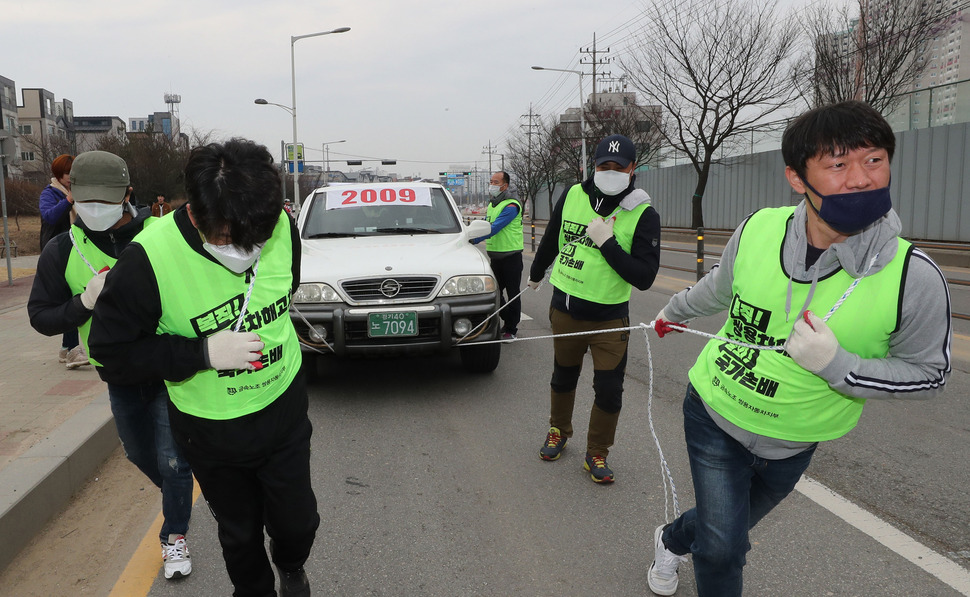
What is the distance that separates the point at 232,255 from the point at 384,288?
3.45m

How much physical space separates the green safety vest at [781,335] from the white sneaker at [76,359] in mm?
6337

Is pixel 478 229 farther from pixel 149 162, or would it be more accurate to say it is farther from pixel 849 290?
pixel 149 162

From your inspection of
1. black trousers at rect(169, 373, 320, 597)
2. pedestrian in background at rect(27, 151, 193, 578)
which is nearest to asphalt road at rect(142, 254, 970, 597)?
pedestrian in background at rect(27, 151, 193, 578)

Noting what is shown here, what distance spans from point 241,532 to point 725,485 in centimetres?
162

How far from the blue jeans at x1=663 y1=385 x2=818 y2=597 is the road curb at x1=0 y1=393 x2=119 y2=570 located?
3.07 meters

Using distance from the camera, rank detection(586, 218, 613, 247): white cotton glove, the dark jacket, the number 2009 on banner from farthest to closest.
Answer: the number 2009 on banner, the dark jacket, detection(586, 218, 613, 247): white cotton glove

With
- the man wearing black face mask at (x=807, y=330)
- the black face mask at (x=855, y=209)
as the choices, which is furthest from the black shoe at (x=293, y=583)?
the black face mask at (x=855, y=209)

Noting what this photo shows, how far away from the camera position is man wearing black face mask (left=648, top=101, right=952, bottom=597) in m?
1.99

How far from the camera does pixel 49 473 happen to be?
3891 mm

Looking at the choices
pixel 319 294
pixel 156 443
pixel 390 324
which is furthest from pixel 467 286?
pixel 156 443

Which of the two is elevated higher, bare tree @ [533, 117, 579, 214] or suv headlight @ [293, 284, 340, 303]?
bare tree @ [533, 117, 579, 214]

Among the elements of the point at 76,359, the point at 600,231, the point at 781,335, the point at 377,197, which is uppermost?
the point at 377,197

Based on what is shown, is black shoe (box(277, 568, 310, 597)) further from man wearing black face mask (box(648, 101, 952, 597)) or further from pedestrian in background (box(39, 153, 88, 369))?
man wearing black face mask (box(648, 101, 952, 597))

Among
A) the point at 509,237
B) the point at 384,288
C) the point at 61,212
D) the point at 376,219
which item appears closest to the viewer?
the point at 61,212
